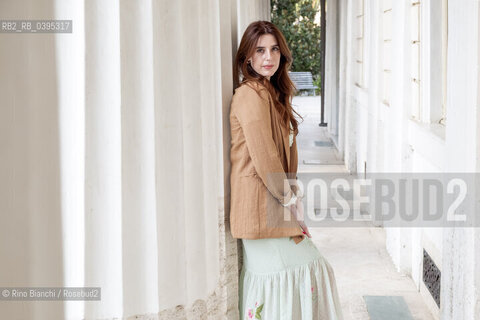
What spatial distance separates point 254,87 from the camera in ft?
8.54

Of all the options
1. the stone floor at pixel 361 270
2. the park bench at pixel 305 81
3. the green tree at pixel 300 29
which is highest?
the green tree at pixel 300 29

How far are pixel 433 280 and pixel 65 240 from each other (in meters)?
3.62

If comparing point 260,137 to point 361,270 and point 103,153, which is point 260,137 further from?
point 361,270

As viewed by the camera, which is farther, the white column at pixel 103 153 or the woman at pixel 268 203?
the woman at pixel 268 203

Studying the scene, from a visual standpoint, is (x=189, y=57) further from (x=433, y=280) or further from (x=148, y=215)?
(x=433, y=280)

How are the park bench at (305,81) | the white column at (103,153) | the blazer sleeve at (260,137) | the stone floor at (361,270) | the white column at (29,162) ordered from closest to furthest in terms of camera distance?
the white column at (29,162) < the white column at (103,153) < the blazer sleeve at (260,137) < the stone floor at (361,270) < the park bench at (305,81)

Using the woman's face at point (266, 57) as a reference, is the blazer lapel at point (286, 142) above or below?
below

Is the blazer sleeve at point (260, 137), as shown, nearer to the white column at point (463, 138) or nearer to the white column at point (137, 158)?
the white column at point (463, 138)

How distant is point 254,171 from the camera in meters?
2.58

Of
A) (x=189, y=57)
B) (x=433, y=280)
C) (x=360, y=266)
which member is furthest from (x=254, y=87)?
(x=360, y=266)

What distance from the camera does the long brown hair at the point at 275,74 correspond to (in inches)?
107

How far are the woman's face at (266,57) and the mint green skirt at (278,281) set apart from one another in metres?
0.74

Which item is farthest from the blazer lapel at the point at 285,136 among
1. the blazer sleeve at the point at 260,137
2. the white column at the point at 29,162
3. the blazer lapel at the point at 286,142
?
the white column at the point at 29,162

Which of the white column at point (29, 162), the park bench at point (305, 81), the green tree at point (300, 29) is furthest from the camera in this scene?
the green tree at point (300, 29)
